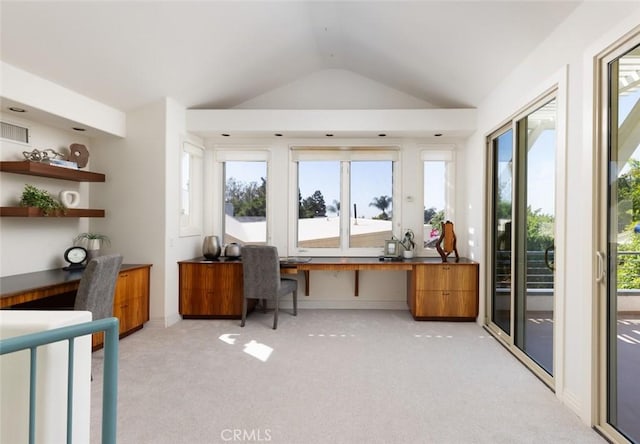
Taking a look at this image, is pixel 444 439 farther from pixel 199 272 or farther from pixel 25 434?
pixel 199 272

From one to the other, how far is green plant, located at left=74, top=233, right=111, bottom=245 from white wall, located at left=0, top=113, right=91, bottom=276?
72 mm

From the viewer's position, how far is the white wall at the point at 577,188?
2.09 metres

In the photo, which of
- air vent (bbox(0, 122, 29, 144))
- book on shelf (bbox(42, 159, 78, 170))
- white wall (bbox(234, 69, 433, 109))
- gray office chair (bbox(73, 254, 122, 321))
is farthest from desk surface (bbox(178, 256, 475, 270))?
white wall (bbox(234, 69, 433, 109))

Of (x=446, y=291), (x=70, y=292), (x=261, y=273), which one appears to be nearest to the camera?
(x=70, y=292)

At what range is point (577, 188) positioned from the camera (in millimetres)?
2268

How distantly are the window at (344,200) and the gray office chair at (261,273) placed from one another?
1.11 meters

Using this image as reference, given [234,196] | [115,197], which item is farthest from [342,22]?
[115,197]

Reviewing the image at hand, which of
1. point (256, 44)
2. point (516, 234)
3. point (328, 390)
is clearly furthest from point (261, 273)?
point (516, 234)

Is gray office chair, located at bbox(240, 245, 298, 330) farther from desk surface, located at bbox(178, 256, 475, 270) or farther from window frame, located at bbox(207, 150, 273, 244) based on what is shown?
window frame, located at bbox(207, 150, 273, 244)

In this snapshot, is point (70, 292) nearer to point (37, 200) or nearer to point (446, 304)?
point (37, 200)

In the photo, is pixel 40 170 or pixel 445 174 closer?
pixel 40 170

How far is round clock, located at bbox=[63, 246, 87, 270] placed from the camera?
360cm

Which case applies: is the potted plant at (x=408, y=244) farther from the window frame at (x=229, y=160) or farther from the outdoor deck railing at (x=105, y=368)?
the outdoor deck railing at (x=105, y=368)

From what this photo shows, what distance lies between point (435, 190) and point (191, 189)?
332 cm
